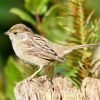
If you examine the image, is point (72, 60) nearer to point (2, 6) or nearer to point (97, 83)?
point (97, 83)

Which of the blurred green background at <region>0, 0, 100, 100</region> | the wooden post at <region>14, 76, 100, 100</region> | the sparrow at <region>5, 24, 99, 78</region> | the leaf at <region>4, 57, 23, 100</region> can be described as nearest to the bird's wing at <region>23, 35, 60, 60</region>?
the sparrow at <region>5, 24, 99, 78</region>

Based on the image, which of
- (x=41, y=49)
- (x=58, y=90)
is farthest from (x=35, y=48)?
(x=58, y=90)

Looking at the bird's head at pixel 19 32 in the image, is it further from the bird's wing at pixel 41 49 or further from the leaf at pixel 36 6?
the leaf at pixel 36 6

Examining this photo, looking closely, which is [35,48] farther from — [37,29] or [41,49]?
[37,29]

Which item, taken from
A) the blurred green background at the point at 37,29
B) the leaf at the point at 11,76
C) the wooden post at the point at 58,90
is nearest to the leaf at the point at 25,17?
the blurred green background at the point at 37,29

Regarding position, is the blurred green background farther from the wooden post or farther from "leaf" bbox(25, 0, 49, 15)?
the wooden post
